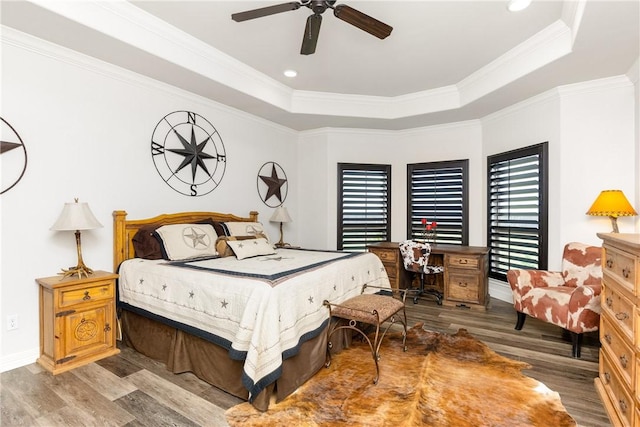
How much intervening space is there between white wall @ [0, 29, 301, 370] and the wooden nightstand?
210mm

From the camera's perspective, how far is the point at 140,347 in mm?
2885

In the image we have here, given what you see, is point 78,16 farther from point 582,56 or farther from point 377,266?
point 582,56

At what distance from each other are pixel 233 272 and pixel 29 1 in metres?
2.34

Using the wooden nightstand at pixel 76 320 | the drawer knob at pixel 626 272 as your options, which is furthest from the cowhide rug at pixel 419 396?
the wooden nightstand at pixel 76 320

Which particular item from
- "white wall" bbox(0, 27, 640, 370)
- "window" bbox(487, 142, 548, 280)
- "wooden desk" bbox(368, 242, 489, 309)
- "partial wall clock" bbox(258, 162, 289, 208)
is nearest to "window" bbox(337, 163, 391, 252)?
"white wall" bbox(0, 27, 640, 370)

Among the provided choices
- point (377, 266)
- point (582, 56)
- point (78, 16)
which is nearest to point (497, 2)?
point (582, 56)

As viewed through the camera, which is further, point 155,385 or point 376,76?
point 376,76

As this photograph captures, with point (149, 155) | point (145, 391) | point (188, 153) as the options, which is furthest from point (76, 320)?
point (188, 153)

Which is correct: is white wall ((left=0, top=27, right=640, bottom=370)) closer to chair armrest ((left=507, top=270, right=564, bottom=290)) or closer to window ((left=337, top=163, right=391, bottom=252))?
window ((left=337, top=163, right=391, bottom=252))

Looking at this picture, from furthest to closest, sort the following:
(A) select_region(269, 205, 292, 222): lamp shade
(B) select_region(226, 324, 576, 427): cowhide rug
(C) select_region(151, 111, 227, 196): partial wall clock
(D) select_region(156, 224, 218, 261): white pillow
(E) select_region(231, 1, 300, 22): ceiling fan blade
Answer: (A) select_region(269, 205, 292, 222): lamp shade < (C) select_region(151, 111, 227, 196): partial wall clock < (D) select_region(156, 224, 218, 261): white pillow < (E) select_region(231, 1, 300, 22): ceiling fan blade < (B) select_region(226, 324, 576, 427): cowhide rug

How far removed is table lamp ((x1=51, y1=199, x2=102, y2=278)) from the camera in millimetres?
2611

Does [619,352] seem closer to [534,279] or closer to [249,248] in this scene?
[534,279]

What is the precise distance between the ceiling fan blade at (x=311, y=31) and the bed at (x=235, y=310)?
1.80m

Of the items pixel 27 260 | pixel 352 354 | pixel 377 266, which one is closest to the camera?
pixel 27 260
